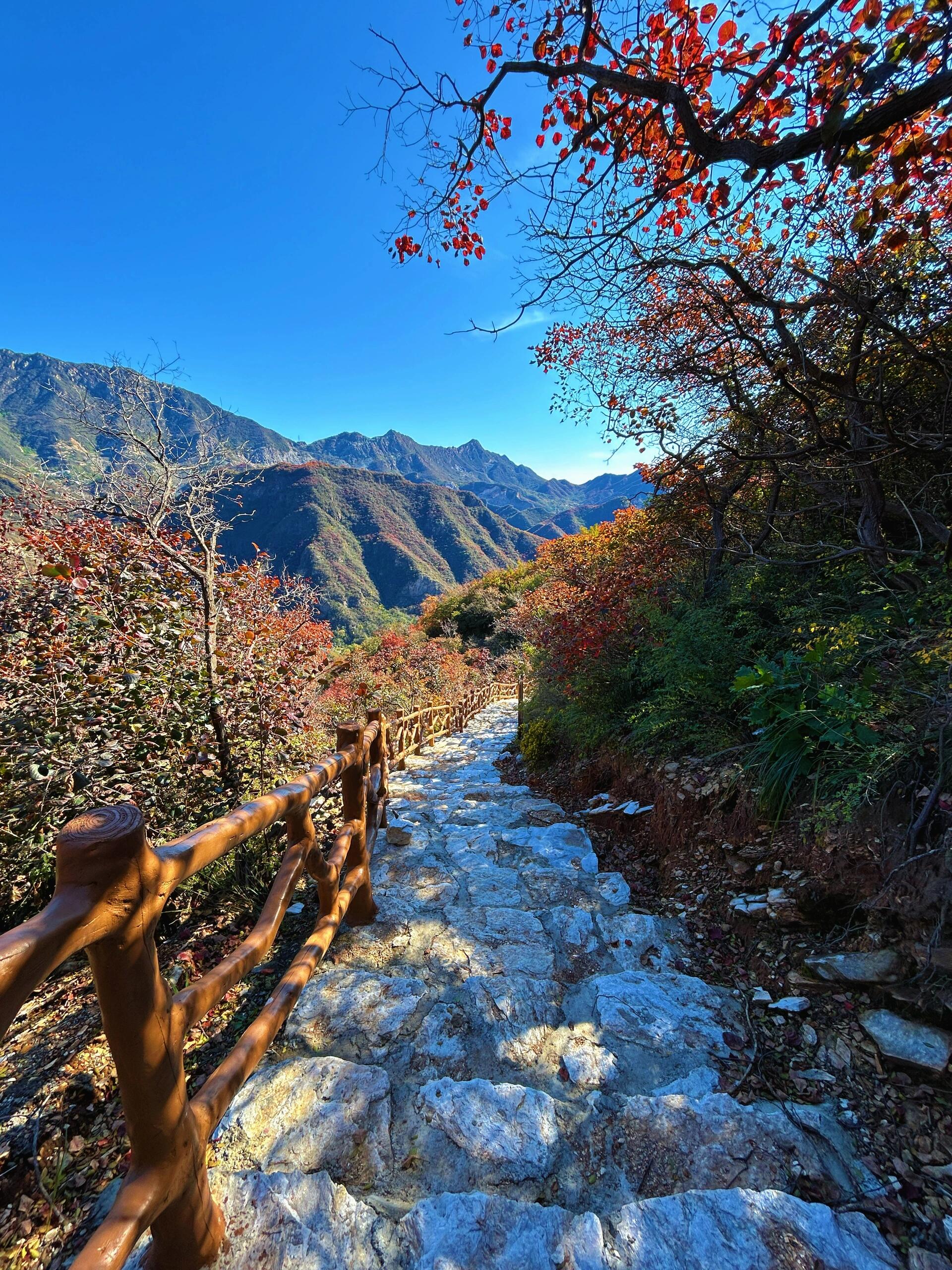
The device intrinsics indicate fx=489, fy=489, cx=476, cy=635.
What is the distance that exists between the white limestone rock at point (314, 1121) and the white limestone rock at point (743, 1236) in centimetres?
71

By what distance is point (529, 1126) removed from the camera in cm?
155

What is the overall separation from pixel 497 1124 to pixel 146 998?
49.1 inches

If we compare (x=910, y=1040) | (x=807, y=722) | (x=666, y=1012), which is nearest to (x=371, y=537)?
(x=807, y=722)

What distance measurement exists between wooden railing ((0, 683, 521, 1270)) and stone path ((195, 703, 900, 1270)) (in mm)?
299

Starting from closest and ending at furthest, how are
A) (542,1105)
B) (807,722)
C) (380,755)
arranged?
(542,1105), (807,722), (380,755)

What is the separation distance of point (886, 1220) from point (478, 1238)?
1.07 m

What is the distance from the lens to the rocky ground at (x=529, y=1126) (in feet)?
4.05

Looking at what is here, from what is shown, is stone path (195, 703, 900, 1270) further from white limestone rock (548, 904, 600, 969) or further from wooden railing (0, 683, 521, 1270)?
wooden railing (0, 683, 521, 1270)

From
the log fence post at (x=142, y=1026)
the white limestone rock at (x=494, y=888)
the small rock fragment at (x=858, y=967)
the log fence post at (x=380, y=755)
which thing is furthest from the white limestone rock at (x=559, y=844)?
the log fence post at (x=142, y=1026)

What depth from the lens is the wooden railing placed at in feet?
2.64

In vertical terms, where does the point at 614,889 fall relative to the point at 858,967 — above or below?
below

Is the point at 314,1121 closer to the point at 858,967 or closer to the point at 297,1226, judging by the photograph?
the point at 297,1226

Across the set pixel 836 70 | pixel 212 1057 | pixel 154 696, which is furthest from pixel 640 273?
pixel 212 1057

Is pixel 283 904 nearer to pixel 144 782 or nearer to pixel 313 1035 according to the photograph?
pixel 313 1035
